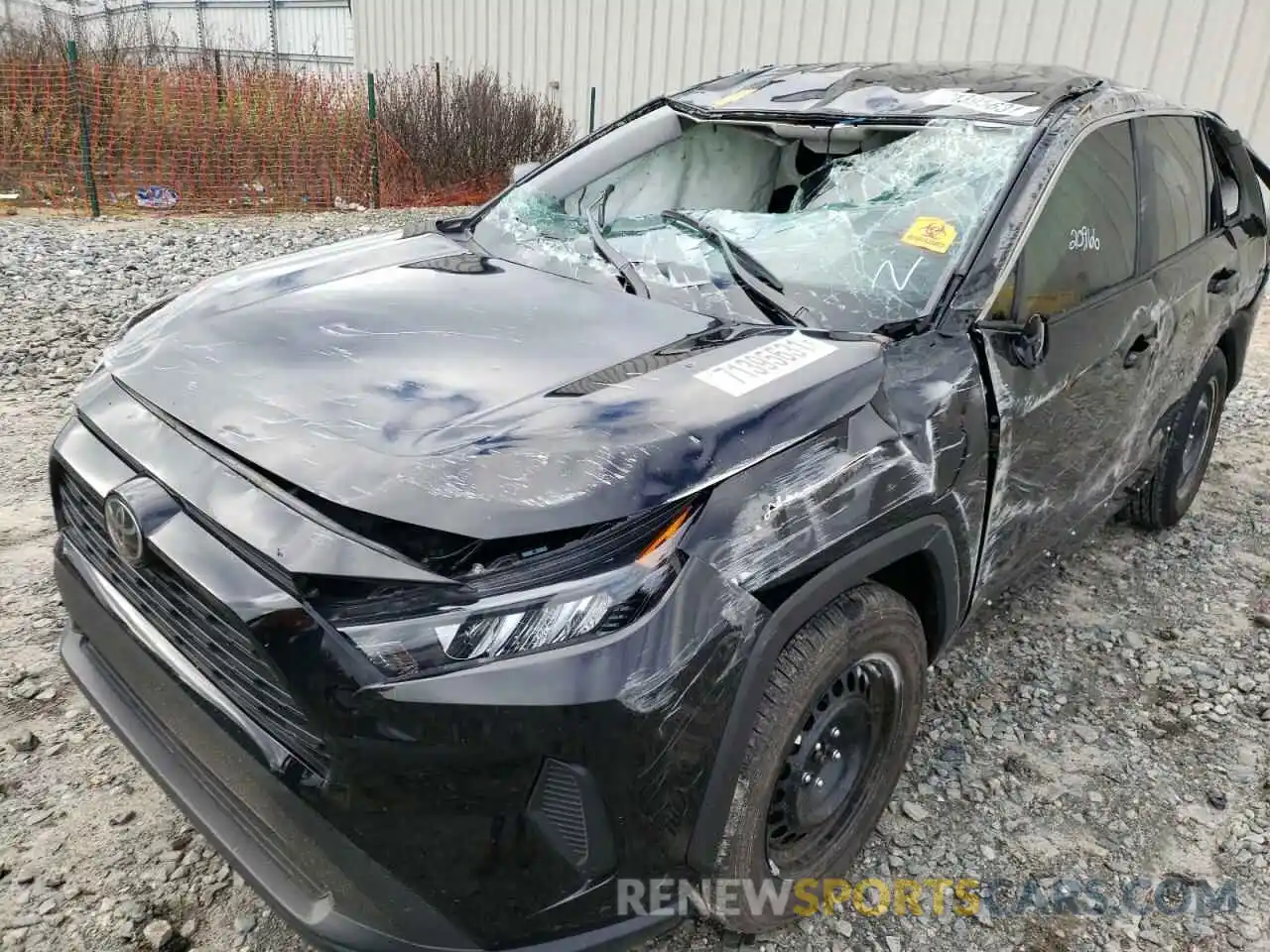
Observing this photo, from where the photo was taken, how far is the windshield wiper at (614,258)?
2.45 metres

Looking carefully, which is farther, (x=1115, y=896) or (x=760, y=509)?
(x=1115, y=896)

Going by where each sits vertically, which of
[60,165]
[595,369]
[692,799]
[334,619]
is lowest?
[60,165]

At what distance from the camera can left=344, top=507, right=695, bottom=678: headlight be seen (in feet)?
4.81

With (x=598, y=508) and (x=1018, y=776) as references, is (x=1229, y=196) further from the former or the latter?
(x=598, y=508)

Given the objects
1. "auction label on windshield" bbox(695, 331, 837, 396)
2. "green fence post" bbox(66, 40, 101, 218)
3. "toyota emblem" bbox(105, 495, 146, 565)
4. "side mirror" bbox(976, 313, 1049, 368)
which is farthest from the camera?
"green fence post" bbox(66, 40, 101, 218)

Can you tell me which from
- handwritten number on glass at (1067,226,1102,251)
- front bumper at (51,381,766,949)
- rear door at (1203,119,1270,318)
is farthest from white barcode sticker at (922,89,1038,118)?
front bumper at (51,381,766,949)

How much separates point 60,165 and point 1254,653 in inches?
484

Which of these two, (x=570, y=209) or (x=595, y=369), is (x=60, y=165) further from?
(x=595, y=369)

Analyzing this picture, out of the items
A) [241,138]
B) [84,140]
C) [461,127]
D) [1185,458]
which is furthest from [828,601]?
[461,127]

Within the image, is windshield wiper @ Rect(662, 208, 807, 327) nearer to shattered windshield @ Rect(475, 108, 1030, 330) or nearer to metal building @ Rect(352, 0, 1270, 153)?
shattered windshield @ Rect(475, 108, 1030, 330)

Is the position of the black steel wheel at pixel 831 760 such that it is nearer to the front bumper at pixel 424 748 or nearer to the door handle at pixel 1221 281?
the front bumper at pixel 424 748

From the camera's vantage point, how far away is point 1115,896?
229 cm

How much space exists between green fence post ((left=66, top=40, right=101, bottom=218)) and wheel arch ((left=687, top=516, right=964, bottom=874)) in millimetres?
10275

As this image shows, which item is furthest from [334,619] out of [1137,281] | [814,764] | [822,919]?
[1137,281]
